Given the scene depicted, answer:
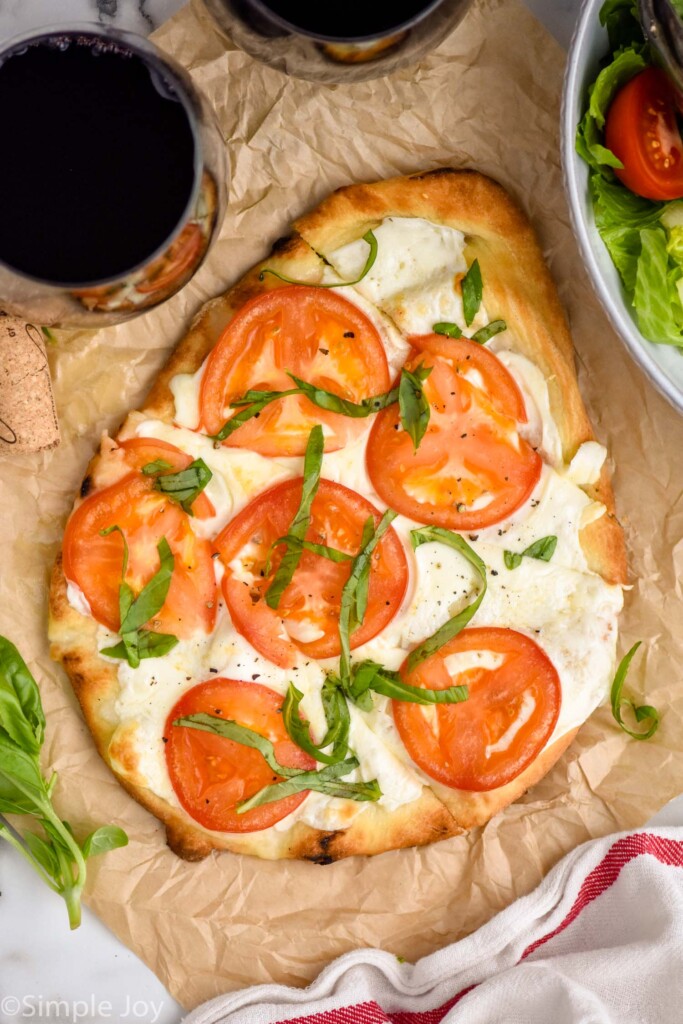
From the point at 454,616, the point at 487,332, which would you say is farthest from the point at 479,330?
the point at 454,616

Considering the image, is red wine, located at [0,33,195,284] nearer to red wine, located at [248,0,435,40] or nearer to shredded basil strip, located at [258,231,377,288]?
red wine, located at [248,0,435,40]

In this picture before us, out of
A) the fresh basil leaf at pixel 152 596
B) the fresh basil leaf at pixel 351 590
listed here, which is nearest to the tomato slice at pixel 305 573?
the fresh basil leaf at pixel 351 590

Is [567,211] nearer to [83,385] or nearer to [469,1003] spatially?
[83,385]

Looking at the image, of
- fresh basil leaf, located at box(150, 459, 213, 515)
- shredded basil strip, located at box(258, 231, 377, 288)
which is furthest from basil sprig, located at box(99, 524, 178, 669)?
shredded basil strip, located at box(258, 231, 377, 288)

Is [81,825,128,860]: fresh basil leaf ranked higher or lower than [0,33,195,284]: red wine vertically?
lower

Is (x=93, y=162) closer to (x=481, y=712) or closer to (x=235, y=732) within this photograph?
(x=235, y=732)

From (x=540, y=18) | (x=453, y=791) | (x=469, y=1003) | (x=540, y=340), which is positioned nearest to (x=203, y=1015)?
(x=469, y=1003)
